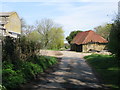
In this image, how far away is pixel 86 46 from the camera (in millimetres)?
47094

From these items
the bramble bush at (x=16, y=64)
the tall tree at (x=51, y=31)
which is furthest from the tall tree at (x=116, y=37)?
the tall tree at (x=51, y=31)

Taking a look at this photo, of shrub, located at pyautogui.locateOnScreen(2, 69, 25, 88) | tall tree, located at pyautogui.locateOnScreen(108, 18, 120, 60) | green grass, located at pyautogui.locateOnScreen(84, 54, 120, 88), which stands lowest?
green grass, located at pyautogui.locateOnScreen(84, 54, 120, 88)

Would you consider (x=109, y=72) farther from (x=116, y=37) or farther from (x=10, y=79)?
(x=10, y=79)

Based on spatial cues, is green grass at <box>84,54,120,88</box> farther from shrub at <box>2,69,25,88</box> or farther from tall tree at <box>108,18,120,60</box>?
shrub at <box>2,69,25,88</box>

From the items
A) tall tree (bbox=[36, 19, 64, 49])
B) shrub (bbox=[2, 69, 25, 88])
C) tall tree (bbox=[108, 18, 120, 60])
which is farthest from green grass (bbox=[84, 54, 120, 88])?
tall tree (bbox=[36, 19, 64, 49])

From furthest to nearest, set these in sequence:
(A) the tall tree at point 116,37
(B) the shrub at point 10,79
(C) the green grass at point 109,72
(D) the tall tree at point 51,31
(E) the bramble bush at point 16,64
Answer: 1. (D) the tall tree at point 51,31
2. (A) the tall tree at point 116,37
3. (C) the green grass at point 109,72
4. (E) the bramble bush at point 16,64
5. (B) the shrub at point 10,79

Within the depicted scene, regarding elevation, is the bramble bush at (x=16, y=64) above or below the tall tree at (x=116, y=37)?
below

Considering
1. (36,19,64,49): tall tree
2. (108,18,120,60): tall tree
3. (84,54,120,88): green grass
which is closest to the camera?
(84,54,120,88): green grass

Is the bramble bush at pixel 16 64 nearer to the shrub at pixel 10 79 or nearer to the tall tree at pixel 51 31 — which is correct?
the shrub at pixel 10 79

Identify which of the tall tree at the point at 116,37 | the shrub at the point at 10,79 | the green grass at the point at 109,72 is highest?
the tall tree at the point at 116,37

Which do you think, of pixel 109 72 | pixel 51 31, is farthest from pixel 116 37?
pixel 51 31

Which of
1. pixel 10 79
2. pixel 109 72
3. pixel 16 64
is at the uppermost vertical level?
pixel 16 64

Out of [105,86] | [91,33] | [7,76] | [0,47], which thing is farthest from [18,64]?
[91,33]

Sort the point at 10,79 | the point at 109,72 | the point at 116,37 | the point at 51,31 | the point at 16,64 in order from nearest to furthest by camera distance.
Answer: the point at 10,79 < the point at 16,64 < the point at 116,37 < the point at 109,72 < the point at 51,31
